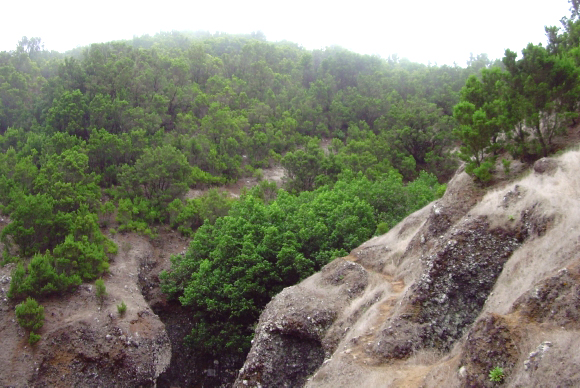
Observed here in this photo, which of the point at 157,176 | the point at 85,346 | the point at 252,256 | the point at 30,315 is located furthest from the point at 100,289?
the point at 157,176

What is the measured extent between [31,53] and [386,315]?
62587 mm

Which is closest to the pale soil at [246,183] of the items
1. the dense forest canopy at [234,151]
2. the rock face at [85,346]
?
the dense forest canopy at [234,151]

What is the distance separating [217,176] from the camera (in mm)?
39406

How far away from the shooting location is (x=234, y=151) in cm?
4256

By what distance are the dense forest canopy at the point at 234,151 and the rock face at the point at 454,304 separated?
127 inches

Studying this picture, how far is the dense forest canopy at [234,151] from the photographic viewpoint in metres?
17.9

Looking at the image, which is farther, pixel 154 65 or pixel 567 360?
pixel 154 65

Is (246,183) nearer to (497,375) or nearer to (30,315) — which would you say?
(30,315)

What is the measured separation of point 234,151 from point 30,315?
24925mm

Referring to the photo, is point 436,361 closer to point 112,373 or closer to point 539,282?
point 539,282

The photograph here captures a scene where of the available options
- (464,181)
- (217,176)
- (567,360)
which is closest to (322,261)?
(464,181)

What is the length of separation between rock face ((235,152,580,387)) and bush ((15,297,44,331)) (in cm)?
1148

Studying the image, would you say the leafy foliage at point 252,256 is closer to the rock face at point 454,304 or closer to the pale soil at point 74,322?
the pale soil at point 74,322

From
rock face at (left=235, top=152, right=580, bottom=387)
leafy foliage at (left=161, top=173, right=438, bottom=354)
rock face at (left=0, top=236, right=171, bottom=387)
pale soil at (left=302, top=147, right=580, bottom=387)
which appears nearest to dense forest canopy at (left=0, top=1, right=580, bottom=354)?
leafy foliage at (left=161, top=173, right=438, bottom=354)
